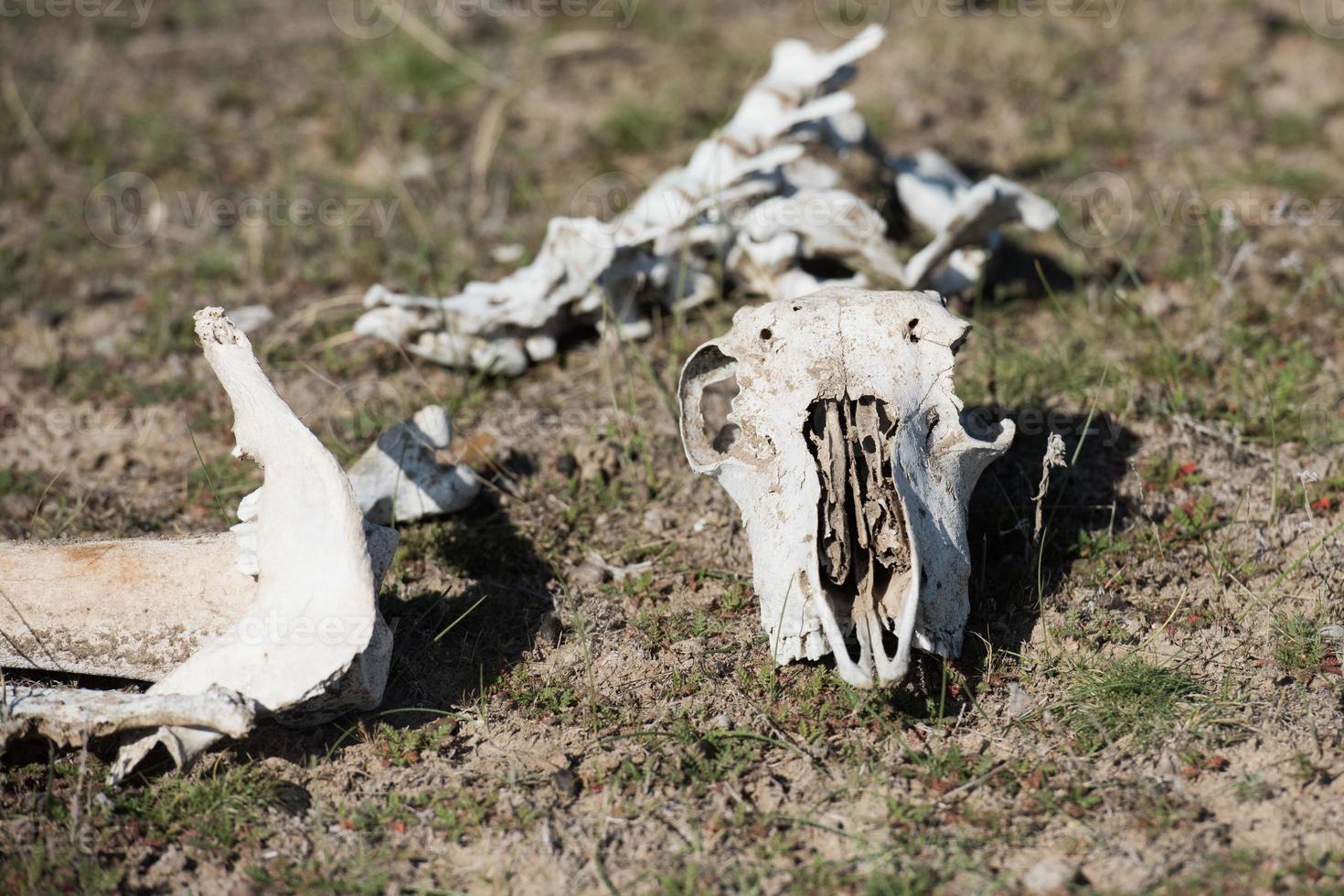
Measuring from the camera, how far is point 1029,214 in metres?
4.65

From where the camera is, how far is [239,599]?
332cm

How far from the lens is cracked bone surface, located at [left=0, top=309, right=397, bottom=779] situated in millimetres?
2990

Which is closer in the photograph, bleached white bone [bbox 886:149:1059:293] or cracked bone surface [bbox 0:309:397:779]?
cracked bone surface [bbox 0:309:397:779]

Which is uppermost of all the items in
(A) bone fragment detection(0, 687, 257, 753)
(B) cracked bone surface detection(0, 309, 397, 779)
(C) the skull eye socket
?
(C) the skull eye socket

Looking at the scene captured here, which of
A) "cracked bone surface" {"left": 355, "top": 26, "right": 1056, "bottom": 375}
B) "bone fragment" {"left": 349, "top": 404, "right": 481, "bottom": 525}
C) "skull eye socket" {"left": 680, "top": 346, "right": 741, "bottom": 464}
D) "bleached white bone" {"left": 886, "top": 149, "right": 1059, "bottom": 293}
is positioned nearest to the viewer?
"skull eye socket" {"left": 680, "top": 346, "right": 741, "bottom": 464}

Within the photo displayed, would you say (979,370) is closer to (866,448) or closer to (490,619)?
(866,448)

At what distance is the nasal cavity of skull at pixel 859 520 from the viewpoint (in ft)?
10.5

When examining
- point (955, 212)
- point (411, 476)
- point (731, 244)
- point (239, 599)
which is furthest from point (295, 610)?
point (955, 212)

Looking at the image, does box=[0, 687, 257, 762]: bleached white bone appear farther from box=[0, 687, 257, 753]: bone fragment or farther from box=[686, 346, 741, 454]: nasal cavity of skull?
box=[686, 346, 741, 454]: nasal cavity of skull

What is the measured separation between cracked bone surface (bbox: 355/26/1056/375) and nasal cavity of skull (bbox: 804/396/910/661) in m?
1.23

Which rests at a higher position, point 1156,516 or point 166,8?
point 166,8

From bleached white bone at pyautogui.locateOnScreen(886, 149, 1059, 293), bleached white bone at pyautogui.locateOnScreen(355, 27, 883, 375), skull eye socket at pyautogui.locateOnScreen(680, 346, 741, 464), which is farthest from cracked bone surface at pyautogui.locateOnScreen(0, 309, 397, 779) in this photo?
bleached white bone at pyautogui.locateOnScreen(886, 149, 1059, 293)

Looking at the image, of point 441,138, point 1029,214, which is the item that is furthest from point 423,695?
point 441,138

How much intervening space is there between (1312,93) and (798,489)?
176 inches
